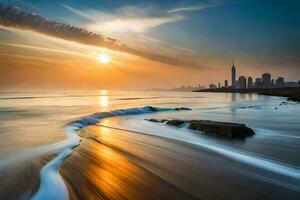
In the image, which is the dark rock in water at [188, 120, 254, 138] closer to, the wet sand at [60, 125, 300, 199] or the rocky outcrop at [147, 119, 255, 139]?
the rocky outcrop at [147, 119, 255, 139]

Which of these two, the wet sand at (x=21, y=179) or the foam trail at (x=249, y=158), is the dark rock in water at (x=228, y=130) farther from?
the wet sand at (x=21, y=179)

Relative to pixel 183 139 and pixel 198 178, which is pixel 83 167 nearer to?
pixel 198 178

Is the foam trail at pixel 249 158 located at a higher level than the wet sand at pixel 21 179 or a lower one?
lower

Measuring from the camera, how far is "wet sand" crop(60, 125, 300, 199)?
4773 mm

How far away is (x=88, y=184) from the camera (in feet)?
17.4

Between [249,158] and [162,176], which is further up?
[162,176]

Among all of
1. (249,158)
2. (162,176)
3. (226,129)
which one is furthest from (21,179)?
(226,129)

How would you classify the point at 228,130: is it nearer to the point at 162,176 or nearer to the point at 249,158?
the point at 249,158

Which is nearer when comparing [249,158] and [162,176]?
[162,176]

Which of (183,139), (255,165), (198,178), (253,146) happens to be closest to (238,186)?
(198,178)

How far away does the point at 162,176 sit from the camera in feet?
19.0

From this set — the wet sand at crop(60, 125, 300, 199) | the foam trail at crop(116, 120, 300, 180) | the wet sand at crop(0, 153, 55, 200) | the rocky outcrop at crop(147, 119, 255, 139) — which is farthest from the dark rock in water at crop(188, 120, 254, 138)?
the wet sand at crop(0, 153, 55, 200)

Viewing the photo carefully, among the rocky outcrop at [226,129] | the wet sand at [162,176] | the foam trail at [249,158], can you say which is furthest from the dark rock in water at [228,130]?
the wet sand at [162,176]

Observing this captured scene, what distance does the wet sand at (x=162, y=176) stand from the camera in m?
4.77
